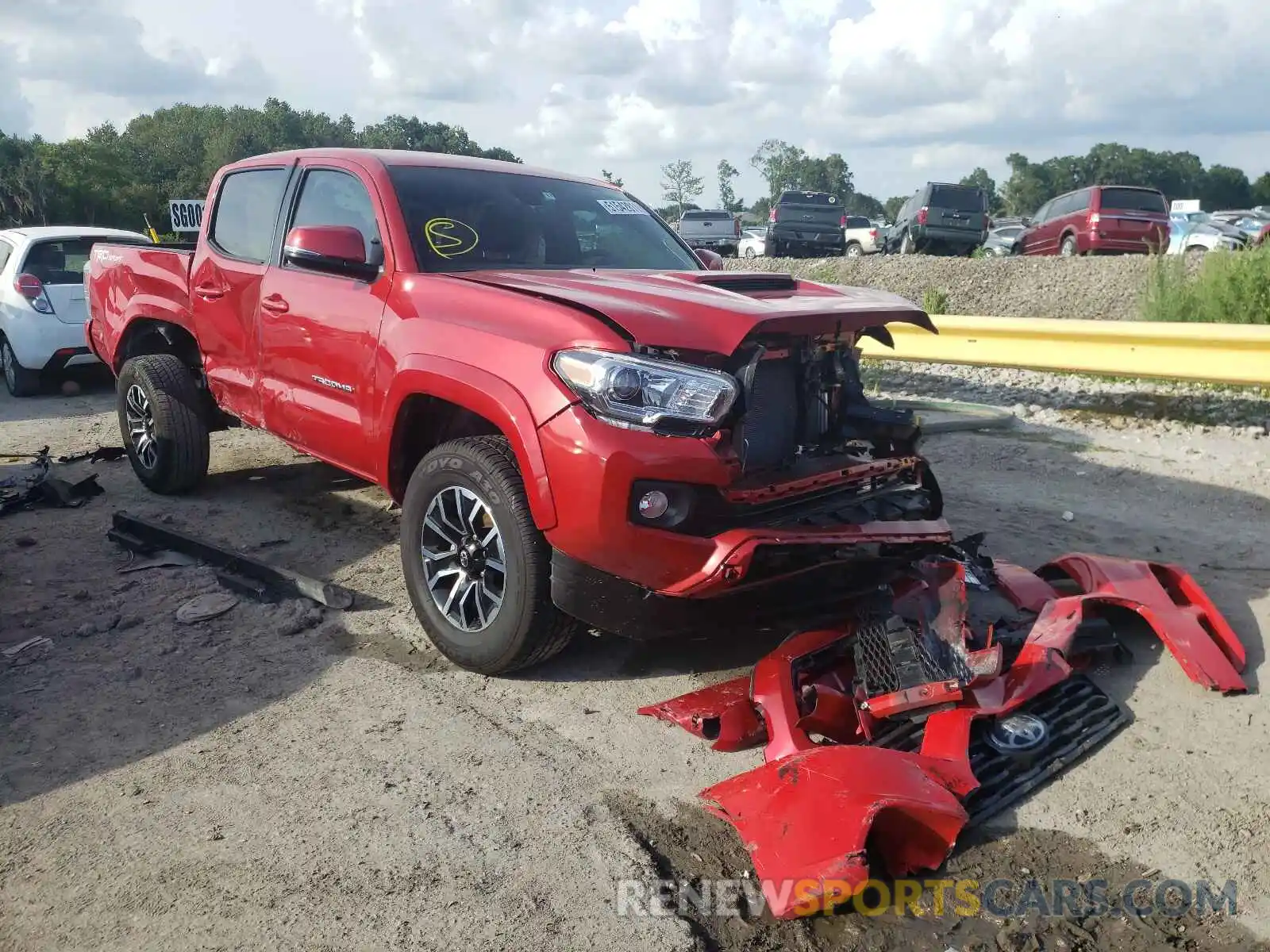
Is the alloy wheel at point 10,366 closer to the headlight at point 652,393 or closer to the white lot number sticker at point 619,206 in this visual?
the white lot number sticker at point 619,206

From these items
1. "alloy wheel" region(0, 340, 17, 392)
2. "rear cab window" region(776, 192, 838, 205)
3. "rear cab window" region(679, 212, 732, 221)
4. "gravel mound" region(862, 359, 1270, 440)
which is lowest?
"gravel mound" region(862, 359, 1270, 440)

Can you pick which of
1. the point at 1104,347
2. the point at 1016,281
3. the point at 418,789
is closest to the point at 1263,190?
the point at 1016,281

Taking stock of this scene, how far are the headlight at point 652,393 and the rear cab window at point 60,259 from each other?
26.8 ft

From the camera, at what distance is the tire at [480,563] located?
3.50m

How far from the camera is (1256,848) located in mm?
2750

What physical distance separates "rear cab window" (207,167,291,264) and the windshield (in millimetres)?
1003

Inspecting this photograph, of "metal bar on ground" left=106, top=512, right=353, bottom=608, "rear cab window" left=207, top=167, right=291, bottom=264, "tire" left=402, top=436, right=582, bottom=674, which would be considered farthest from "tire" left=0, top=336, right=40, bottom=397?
"tire" left=402, top=436, right=582, bottom=674

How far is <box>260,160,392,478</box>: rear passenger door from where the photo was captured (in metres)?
4.29

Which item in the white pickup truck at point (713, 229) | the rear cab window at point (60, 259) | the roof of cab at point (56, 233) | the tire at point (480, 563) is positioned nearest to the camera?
the tire at point (480, 563)

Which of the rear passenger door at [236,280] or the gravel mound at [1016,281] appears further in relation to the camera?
the gravel mound at [1016,281]

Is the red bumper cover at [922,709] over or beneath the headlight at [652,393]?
beneath

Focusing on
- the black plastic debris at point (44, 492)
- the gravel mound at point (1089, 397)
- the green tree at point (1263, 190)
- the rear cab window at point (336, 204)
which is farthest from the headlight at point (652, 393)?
the green tree at point (1263, 190)

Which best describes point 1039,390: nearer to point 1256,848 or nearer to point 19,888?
point 1256,848

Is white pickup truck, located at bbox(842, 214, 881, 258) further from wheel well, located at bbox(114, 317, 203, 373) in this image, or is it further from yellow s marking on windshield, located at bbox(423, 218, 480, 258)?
yellow s marking on windshield, located at bbox(423, 218, 480, 258)
